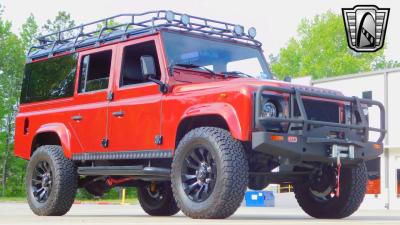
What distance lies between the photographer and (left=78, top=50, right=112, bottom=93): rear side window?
434 inches

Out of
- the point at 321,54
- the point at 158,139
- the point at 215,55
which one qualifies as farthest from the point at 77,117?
the point at 321,54

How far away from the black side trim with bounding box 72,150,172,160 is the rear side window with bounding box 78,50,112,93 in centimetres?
99

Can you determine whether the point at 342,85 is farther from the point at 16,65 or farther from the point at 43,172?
the point at 16,65

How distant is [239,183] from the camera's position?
8484 mm

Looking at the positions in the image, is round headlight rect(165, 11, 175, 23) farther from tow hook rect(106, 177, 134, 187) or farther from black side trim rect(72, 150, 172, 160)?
tow hook rect(106, 177, 134, 187)

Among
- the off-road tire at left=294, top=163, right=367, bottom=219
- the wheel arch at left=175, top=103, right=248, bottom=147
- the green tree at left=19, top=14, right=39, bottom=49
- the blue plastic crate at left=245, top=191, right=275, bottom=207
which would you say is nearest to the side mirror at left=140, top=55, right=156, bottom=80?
the wheel arch at left=175, top=103, right=248, bottom=147

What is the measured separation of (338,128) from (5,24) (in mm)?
52113

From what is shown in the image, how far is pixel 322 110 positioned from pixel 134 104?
2533mm

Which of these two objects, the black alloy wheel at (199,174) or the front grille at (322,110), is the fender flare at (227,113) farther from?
the front grille at (322,110)

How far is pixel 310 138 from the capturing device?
28.6ft

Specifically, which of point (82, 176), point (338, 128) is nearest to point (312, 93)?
point (338, 128)

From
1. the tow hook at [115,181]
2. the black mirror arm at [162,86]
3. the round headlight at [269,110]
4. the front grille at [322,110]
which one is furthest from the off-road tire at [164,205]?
the round headlight at [269,110]

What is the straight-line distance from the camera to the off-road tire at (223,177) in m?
8.42

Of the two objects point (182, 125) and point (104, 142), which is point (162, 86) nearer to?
point (182, 125)
